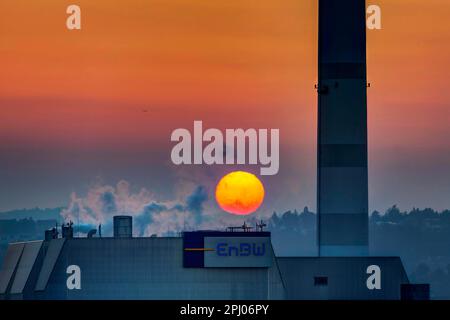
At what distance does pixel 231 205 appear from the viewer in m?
87.0

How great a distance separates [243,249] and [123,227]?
8133 mm

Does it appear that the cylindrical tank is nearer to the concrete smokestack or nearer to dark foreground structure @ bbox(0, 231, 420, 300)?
dark foreground structure @ bbox(0, 231, 420, 300)

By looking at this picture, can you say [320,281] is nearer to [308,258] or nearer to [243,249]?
[308,258]

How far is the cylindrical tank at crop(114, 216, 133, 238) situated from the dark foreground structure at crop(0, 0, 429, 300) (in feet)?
4.16

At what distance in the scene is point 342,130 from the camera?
9231cm

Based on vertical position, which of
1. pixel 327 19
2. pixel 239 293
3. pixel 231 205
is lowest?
pixel 239 293

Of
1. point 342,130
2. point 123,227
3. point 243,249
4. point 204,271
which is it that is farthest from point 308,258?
point 123,227

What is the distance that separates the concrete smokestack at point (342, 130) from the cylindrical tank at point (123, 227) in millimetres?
12241

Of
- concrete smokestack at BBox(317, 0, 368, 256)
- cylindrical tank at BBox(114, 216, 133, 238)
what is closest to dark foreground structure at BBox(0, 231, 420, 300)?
concrete smokestack at BBox(317, 0, 368, 256)

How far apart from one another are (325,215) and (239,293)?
755cm

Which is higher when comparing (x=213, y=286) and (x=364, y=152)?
(x=364, y=152)
